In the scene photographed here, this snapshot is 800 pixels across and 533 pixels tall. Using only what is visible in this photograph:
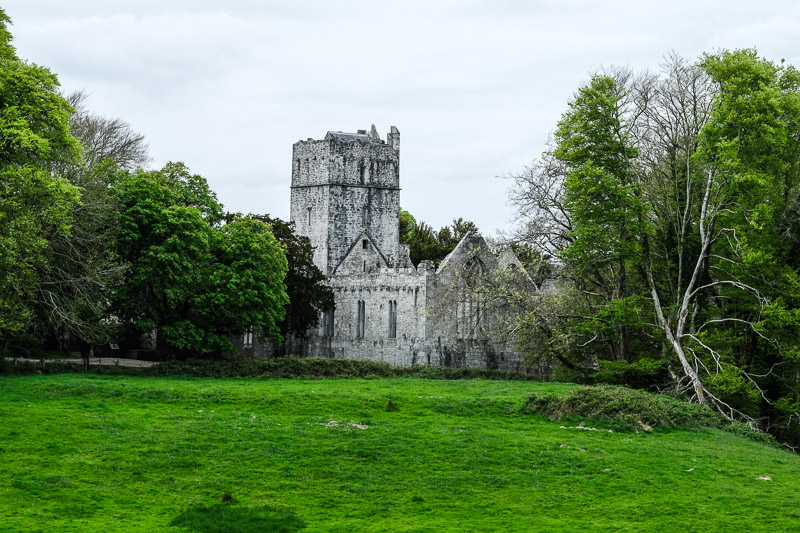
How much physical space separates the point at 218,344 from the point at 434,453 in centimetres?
2141

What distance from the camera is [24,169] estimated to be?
29.0m

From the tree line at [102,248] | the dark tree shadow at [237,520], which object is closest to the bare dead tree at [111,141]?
the tree line at [102,248]

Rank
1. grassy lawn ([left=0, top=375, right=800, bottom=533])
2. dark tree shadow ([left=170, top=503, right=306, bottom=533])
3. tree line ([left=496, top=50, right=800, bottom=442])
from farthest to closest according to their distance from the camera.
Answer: tree line ([left=496, top=50, right=800, bottom=442]) → grassy lawn ([left=0, top=375, right=800, bottom=533]) → dark tree shadow ([left=170, top=503, right=306, bottom=533])

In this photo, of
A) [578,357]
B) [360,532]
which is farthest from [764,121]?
[360,532]

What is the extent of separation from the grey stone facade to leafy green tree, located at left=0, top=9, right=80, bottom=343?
2197cm

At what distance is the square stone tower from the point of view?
220 feet

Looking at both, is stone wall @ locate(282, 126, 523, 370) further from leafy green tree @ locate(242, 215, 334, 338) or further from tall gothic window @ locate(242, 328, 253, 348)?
leafy green tree @ locate(242, 215, 334, 338)

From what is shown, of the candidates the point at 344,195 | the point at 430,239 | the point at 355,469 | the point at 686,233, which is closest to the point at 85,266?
the point at 355,469

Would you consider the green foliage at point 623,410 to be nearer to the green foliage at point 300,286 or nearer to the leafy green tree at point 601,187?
the leafy green tree at point 601,187

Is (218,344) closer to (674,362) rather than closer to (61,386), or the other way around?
(61,386)

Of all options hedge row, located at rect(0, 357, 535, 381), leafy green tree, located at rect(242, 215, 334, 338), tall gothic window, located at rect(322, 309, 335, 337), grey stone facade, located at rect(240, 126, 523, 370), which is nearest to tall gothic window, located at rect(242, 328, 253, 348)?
grey stone facade, located at rect(240, 126, 523, 370)

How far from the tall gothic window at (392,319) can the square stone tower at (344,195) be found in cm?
906

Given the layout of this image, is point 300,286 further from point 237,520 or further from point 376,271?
point 237,520

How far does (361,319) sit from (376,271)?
331 cm
